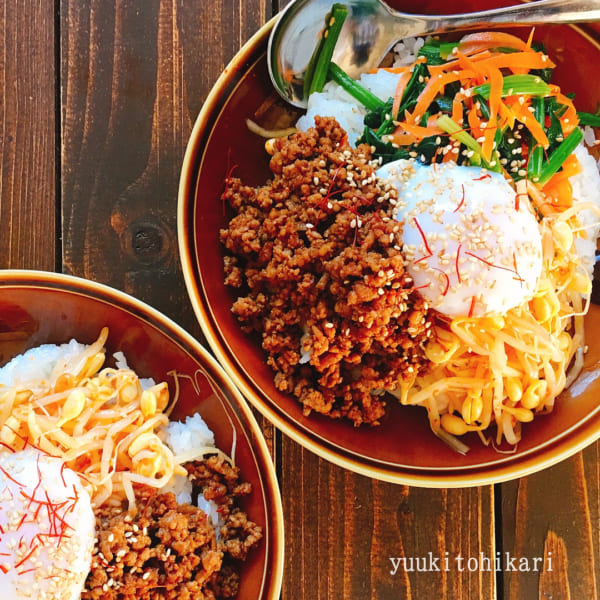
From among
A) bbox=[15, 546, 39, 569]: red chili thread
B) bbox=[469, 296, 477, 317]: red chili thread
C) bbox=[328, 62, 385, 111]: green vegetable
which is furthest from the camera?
bbox=[328, 62, 385, 111]: green vegetable

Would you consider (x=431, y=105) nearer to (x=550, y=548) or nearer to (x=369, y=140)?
(x=369, y=140)

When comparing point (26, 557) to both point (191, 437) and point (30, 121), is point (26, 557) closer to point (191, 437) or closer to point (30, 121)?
point (191, 437)

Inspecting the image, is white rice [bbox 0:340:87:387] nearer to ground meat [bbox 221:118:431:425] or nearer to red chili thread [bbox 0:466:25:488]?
red chili thread [bbox 0:466:25:488]

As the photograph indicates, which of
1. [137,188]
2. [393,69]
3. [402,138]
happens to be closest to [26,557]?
[137,188]

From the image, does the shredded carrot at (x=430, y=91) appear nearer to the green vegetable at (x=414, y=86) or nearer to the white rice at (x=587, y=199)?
the green vegetable at (x=414, y=86)

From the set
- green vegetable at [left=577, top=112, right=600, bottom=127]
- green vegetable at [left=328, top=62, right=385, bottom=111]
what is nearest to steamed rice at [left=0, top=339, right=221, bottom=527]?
green vegetable at [left=328, top=62, right=385, bottom=111]

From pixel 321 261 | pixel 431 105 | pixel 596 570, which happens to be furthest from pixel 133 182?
pixel 596 570
